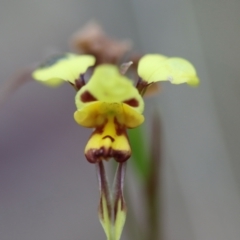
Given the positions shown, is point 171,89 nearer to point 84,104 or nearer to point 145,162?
point 145,162

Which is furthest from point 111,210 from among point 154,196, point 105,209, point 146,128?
point 146,128

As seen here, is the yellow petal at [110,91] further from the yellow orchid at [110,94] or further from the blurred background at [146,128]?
the blurred background at [146,128]

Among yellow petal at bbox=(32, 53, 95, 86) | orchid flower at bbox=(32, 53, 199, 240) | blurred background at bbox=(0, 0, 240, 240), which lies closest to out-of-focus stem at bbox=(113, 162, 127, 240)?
orchid flower at bbox=(32, 53, 199, 240)

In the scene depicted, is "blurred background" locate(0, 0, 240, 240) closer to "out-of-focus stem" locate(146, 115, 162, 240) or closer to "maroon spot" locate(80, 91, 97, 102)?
"out-of-focus stem" locate(146, 115, 162, 240)

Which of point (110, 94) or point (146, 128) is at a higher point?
point (146, 128)

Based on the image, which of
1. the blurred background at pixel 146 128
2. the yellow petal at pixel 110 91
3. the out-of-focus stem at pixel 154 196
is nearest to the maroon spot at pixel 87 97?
the yellow petal at pixel 110 91

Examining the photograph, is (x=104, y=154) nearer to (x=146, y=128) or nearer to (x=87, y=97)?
(x=87, y=97)

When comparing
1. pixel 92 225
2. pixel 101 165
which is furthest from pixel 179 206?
pixel 101 165
